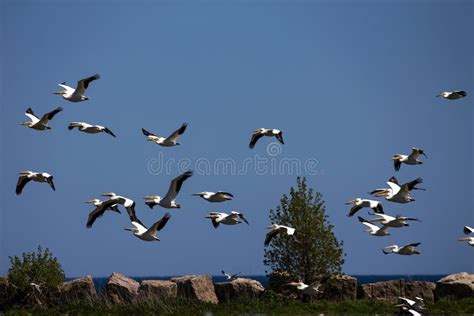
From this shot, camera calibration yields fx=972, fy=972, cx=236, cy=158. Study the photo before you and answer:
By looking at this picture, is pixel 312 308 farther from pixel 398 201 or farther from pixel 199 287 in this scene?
pixel 398 201

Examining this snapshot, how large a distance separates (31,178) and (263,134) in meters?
9.04

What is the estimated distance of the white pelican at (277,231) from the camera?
32344 millimetres

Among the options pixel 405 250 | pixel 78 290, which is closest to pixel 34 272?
pixel 78 290

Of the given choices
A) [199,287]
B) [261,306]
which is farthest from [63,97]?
[261,306]

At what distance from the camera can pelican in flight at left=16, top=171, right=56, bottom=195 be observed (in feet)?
118

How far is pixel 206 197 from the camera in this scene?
115ft

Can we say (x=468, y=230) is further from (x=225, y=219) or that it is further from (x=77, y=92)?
(x=77, y=92)

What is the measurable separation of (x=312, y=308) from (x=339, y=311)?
2.82ft

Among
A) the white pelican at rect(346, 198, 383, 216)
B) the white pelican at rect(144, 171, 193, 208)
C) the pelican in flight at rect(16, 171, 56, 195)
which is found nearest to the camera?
the white pelican at rect(144, 171, 193, 208)

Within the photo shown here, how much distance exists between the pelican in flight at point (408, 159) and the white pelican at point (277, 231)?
654 cm

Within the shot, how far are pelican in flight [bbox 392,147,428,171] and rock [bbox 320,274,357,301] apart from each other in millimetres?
5936

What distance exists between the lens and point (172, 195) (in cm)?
3325

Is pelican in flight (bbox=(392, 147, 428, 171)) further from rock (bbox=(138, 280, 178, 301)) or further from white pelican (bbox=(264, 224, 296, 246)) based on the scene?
rock (bbox=(138, 280, 178, 301))

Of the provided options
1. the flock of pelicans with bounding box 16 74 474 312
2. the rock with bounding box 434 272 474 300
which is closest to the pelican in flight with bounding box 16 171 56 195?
the flock of pelicans with bounding box 16 74 474 312
